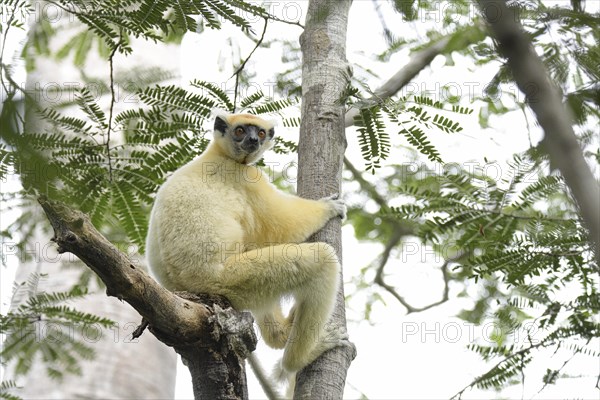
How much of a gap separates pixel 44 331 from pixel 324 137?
3147 mm

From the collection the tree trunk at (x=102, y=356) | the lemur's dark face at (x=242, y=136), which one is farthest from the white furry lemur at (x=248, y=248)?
the tree trunk at (x=102, y=356)

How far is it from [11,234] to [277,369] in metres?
3.07

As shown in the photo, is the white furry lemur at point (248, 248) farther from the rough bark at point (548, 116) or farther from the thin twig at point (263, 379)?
the rough bark at point (548, 116)

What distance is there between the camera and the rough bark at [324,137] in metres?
5.45

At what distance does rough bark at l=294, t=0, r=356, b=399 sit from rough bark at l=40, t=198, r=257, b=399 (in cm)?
74

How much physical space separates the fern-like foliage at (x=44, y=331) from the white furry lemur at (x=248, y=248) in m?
0.83

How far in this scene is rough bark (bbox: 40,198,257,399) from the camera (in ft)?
13.5

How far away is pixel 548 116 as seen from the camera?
4.17 feet

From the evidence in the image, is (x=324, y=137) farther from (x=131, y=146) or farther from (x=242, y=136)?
(x=131, y=146)

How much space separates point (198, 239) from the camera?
5.98 m

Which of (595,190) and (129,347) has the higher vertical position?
(129,347)

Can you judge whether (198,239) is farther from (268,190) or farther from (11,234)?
(11,234)

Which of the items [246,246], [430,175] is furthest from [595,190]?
[430,175]

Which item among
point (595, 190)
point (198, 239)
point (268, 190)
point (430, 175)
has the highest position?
point (430, 175)
